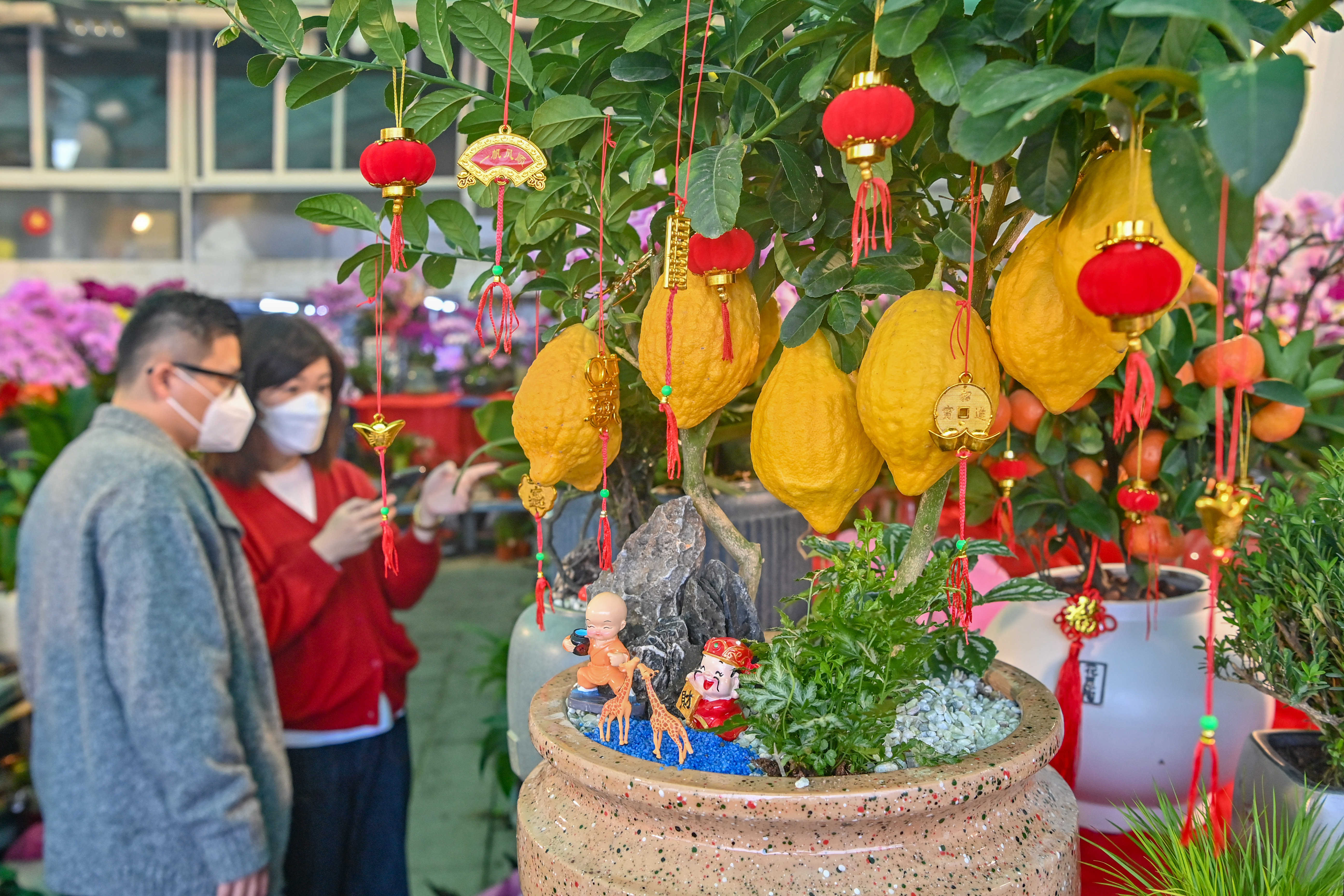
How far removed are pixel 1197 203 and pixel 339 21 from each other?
44 cm

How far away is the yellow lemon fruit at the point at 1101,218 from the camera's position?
38 cm

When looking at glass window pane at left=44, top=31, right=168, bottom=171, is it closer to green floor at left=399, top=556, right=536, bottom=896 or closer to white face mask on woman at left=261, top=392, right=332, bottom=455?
green floor at left=399, top=556, right=536, bottom=896

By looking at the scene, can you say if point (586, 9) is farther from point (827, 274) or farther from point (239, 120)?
point (239, 120)

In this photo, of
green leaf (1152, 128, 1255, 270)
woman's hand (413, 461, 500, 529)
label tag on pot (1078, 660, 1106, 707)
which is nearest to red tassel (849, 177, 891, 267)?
green leaf (1152, 128, 1255, 270)

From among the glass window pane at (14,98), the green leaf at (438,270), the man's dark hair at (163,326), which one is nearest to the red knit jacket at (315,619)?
the man's dark hair at (163,326)

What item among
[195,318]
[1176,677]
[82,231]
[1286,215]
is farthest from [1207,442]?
[82,231]

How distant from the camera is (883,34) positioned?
37cm

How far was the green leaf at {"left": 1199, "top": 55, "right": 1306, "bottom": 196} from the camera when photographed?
0.27 meters

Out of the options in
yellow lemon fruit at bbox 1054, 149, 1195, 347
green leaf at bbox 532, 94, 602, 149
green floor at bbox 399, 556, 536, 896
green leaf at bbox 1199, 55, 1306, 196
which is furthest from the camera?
green floor at bbox 399, 556, 536, 896

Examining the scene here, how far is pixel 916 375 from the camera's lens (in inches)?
17.5

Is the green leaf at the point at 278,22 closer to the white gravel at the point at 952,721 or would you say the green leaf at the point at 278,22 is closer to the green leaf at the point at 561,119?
the green leaf at the point at 561,119

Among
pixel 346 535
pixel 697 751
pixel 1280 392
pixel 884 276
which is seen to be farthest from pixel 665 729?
pixel 346 535

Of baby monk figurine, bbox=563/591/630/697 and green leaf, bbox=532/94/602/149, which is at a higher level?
green leaf, bbox=532/94/602/149

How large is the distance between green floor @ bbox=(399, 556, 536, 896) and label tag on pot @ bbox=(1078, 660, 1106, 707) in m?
1.03
